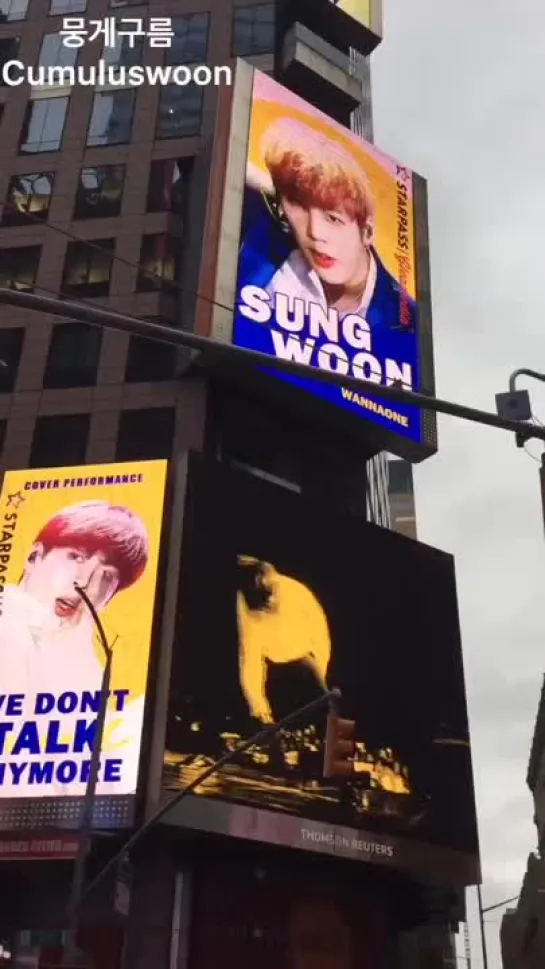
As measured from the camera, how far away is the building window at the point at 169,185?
146ft

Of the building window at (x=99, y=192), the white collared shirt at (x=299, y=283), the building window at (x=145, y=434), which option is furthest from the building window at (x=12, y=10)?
the building window at (x=145, y=434)

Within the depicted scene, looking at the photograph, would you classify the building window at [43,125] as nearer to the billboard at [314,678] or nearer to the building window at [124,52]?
the building window at [124,52]

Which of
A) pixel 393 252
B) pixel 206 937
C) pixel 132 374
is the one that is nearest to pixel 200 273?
pixel 132 374

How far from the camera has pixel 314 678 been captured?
33000 millimetres

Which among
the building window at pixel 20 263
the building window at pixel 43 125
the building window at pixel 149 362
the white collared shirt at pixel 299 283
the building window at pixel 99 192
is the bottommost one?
the building window at pixel 149 362

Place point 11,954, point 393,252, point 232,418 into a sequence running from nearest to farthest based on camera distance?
point 11,954, point 232,418, point 393,252

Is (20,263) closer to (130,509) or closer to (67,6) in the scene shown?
(130,509)

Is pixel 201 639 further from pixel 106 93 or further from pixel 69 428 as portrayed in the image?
pixel 106 93

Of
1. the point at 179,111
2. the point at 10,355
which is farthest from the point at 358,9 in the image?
the point at 10,355

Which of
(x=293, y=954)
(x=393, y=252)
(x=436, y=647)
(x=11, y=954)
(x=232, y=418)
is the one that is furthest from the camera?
(x=393, y=252)

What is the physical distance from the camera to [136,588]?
31594 mm

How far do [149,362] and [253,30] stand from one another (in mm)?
22660

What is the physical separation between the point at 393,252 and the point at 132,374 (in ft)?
49.9

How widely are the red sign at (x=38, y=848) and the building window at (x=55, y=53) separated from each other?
134 ft
